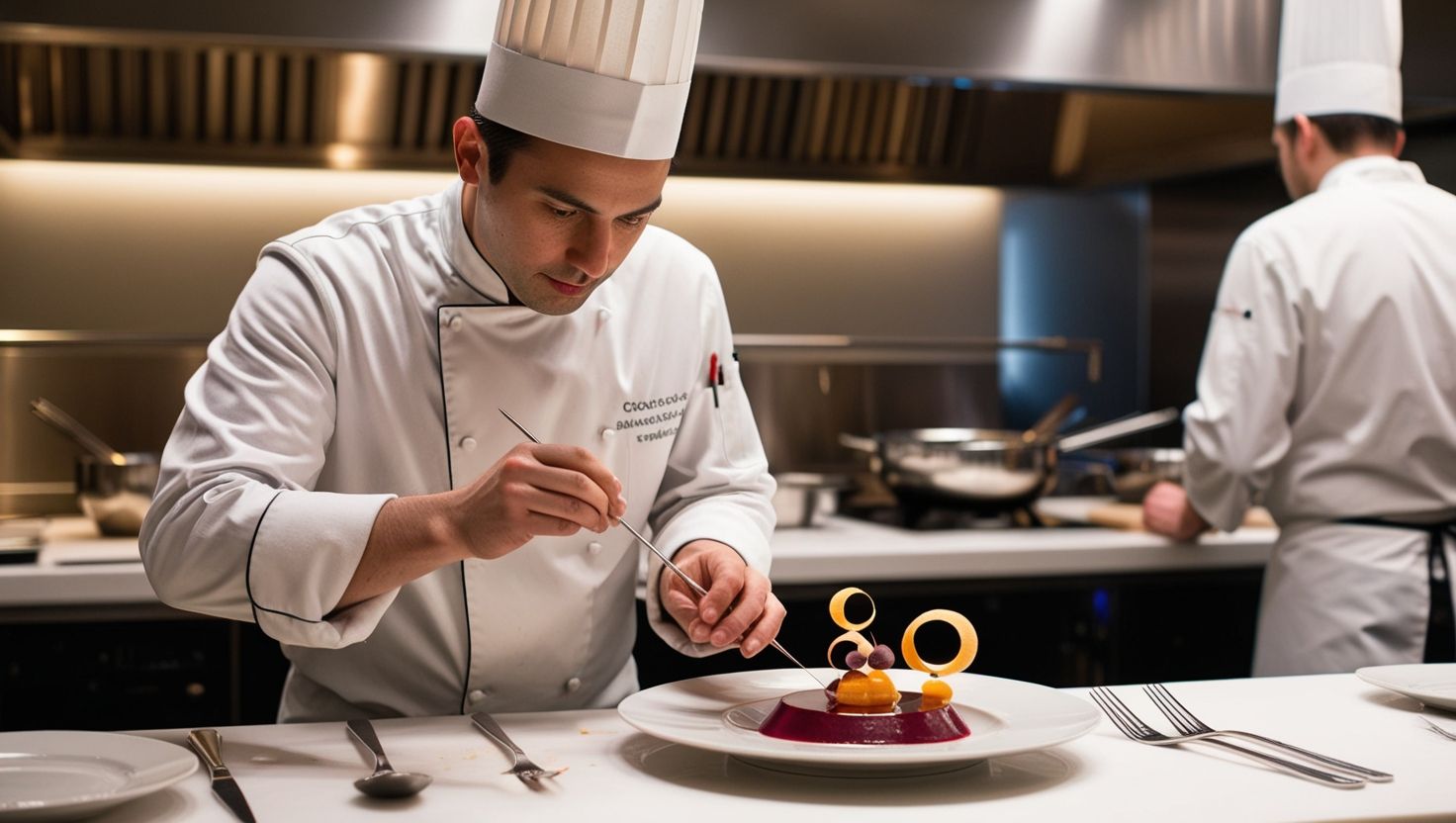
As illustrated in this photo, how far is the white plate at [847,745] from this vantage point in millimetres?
1175

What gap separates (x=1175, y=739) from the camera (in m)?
1.32

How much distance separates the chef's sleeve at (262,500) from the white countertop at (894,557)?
1.07 metres

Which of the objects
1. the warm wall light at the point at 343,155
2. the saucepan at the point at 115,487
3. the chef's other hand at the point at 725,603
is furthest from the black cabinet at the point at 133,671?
the warm wall light at the point at 343,155

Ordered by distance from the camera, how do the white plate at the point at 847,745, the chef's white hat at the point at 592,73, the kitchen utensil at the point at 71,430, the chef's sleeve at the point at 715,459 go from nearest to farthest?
the white plate at the point at 847,745 < the chef's white hat at the point at 592,73 < the chef's sleeve at the point at 715,459 < the kitchen utensil at the point at 71,430

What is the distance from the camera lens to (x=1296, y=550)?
265cm

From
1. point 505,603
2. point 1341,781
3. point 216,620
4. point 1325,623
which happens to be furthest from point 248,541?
point 1325,623

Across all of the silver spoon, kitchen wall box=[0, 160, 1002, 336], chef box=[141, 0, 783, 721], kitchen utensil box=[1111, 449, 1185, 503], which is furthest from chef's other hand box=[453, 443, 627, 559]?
kitchen wall box=[0, 160, 1002, 336]

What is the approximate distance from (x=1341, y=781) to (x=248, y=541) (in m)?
1.01

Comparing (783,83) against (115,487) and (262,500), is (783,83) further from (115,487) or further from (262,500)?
(262,500)

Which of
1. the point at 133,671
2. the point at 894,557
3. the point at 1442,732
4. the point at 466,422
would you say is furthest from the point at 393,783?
the point at 894,557

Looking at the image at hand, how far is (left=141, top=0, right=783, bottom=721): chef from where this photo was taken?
1350mm

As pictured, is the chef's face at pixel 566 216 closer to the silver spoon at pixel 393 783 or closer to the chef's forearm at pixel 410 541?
the chef's forearm at pixel 410 541

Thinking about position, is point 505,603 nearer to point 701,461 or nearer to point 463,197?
point 701,461

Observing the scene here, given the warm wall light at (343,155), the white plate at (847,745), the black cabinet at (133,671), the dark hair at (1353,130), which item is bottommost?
the black cabinet at (133,671)
